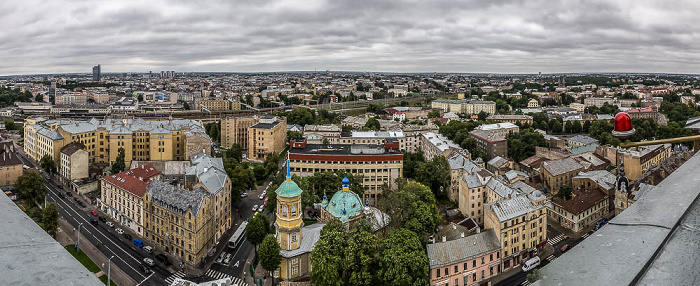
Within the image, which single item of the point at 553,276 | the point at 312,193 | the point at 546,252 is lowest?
the point at 546,252

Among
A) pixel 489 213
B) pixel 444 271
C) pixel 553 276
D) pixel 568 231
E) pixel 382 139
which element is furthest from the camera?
pixel 382 139

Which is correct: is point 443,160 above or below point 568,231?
above

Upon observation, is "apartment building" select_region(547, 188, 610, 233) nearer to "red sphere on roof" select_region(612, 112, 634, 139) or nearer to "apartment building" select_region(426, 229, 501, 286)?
"apartment building" select_region(426, 229, 501, 286)

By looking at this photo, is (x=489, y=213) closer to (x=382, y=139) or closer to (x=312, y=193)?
(x=312, y=193)

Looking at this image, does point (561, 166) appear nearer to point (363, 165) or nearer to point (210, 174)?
point (363, 165)

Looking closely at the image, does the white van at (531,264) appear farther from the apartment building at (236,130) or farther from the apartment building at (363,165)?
the apartment building at (236,130)

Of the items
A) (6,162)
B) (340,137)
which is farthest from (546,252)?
(6,162)

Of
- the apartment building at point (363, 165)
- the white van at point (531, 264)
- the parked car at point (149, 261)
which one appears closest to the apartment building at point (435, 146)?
the apartment building at point (363, 165)
